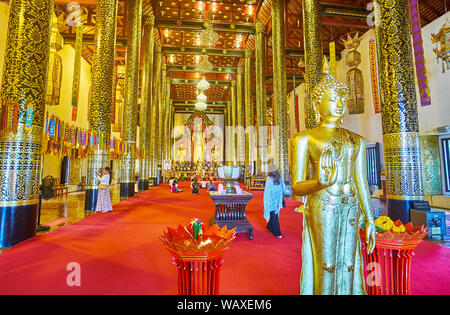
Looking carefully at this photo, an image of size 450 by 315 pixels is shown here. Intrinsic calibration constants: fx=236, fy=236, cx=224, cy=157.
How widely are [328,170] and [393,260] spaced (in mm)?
1198

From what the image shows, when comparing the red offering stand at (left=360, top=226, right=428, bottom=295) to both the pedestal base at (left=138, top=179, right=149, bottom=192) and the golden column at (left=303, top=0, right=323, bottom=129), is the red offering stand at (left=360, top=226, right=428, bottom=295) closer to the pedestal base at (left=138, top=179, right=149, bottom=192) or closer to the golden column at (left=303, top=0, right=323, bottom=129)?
the golden column at (left=303, top=0, right=323, bottom=129)

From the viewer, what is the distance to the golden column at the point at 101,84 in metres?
7.05

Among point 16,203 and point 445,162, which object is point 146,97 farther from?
point 445,162

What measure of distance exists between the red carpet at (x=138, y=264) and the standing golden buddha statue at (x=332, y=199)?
2.84ft

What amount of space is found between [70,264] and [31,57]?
11.3 feet

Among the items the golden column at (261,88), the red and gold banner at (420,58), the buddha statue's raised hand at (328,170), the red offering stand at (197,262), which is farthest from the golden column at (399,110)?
the golden column at (261,88)

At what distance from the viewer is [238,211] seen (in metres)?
4.26

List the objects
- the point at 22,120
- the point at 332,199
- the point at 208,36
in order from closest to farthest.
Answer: the point at 332,199 < the point at 22,120 < the point at 208,36

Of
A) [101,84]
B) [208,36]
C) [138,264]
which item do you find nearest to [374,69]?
[208,36]

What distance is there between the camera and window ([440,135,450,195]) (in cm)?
820

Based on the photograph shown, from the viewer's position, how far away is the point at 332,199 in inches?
54.0

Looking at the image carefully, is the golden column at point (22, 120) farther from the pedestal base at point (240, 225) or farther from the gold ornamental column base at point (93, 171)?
the pedestal base at point (240, 225)

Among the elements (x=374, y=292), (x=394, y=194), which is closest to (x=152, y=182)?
(x=394, y=194)

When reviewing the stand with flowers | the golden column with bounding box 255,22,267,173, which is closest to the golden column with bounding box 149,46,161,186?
the golden column with bounding box 255,22,267,173
